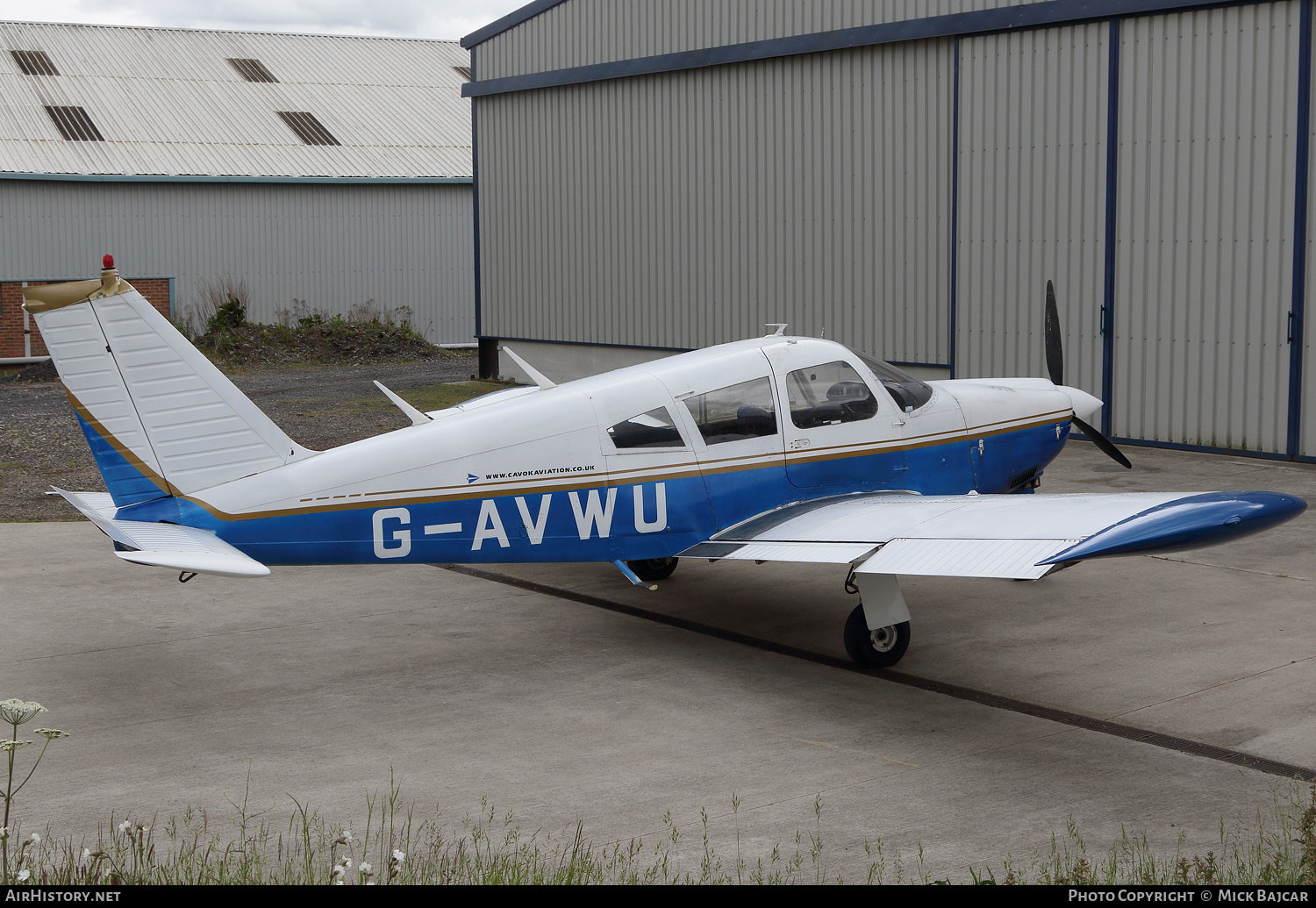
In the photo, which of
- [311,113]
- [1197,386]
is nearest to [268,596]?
[1197,386]

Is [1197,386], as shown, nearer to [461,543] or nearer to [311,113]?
[461,543]

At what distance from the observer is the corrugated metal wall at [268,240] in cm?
3206

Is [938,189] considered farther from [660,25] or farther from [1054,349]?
[1054,349]

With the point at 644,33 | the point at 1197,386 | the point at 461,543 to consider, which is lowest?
the point at 461,543

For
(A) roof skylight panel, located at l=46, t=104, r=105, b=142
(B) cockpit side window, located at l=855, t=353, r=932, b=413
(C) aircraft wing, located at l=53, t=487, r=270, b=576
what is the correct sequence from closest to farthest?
(C) aircraft wing, located at l=53, t=487, r=270, b=576, (B) cockpit side window, located at l=855, t=353, r=932, b=413, (A) roof skylight panel, located at l=46, t=104, r=105, b=142

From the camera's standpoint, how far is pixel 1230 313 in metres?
15.8

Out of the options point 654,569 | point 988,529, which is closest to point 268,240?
point 654,569

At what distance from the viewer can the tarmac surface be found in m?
6.23

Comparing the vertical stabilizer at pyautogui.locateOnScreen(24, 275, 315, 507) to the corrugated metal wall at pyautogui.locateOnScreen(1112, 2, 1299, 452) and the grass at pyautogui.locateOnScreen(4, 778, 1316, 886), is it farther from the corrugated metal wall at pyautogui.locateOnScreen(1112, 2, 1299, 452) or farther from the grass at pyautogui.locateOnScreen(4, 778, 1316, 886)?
the corrugated metal wall at pyautogui.locateOnScreen(1112, 2, 1299, 452)

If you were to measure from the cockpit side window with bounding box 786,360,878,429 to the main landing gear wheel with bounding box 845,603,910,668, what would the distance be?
1.52 metres

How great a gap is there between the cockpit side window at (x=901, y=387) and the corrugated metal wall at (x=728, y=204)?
9.07 m

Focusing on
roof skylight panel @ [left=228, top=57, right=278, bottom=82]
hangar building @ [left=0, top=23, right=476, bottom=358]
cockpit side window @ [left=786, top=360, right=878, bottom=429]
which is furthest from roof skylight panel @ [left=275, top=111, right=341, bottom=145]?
cockpit side window @ [left=786, top=360, right=878, bottom=429]

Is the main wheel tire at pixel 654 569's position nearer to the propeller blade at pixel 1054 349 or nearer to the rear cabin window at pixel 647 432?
the rear cabin window at pixel 647 432

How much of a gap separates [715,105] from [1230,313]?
9.14 metres
